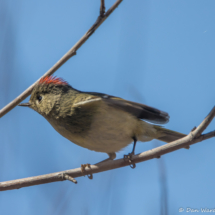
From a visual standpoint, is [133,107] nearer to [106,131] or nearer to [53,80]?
[106,131]

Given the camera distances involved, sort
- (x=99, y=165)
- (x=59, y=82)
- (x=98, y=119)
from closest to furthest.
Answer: (x=99, y=165), (x=98, y=119), (x=59, y=82)

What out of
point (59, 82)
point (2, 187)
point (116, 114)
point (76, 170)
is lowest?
point (2, 187)

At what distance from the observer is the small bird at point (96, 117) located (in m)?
2.65

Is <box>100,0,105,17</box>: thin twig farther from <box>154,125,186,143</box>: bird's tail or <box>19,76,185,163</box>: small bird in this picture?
<box>154,125,186,143</box>: bird's tail

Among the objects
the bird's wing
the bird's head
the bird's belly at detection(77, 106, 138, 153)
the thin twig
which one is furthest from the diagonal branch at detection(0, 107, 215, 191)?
the thin twig

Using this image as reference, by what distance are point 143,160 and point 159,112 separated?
2.34ft

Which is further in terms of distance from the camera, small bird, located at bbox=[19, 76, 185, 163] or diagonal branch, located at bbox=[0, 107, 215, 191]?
small bird, located at bbox=[19, 76, 185, 163]

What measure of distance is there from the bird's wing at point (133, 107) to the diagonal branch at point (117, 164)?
663 millimetres

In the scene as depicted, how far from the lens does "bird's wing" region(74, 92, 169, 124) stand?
279 centimetres

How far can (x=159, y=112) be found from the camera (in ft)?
9.21

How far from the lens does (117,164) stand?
2.38m

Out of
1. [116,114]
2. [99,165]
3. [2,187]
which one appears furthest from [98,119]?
[2,187]

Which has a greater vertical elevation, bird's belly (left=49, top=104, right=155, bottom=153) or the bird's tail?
the bird's tail

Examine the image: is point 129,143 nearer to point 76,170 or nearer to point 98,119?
point 98,119
